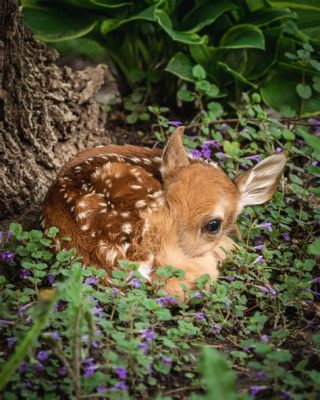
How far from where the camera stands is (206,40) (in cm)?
585

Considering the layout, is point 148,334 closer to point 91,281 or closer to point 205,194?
point 91,281

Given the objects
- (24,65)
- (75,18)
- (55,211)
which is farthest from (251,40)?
(55,211)

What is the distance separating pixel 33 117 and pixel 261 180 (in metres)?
1.42

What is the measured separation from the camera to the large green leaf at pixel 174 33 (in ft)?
18.5

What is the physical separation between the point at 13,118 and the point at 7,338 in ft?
5.18

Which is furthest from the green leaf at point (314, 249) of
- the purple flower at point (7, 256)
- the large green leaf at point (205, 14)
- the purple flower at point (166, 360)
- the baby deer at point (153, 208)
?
the large green leaf at point (205, 14)

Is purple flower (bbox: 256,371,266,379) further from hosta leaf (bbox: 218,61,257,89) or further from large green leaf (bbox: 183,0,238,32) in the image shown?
large green leaf (bbox: 183,0,238,32)

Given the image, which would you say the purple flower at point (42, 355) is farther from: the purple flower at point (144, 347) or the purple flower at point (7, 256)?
the purple flower at point (7, 256)

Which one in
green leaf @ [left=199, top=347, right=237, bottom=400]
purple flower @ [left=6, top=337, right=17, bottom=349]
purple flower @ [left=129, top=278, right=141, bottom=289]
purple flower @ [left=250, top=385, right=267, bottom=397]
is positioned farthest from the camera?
purple flower @ [left=129, top=278, right=141, bottom=289]

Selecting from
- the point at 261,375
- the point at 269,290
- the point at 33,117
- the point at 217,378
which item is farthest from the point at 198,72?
the point at 217,378

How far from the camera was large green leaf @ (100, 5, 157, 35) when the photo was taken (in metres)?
5.58

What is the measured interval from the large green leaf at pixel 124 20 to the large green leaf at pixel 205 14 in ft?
1.18

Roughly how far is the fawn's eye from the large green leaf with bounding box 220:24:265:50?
1.89m

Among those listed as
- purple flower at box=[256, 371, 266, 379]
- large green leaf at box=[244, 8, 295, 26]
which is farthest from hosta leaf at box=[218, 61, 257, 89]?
purple flower at box=[256, 371, 266, 379]
